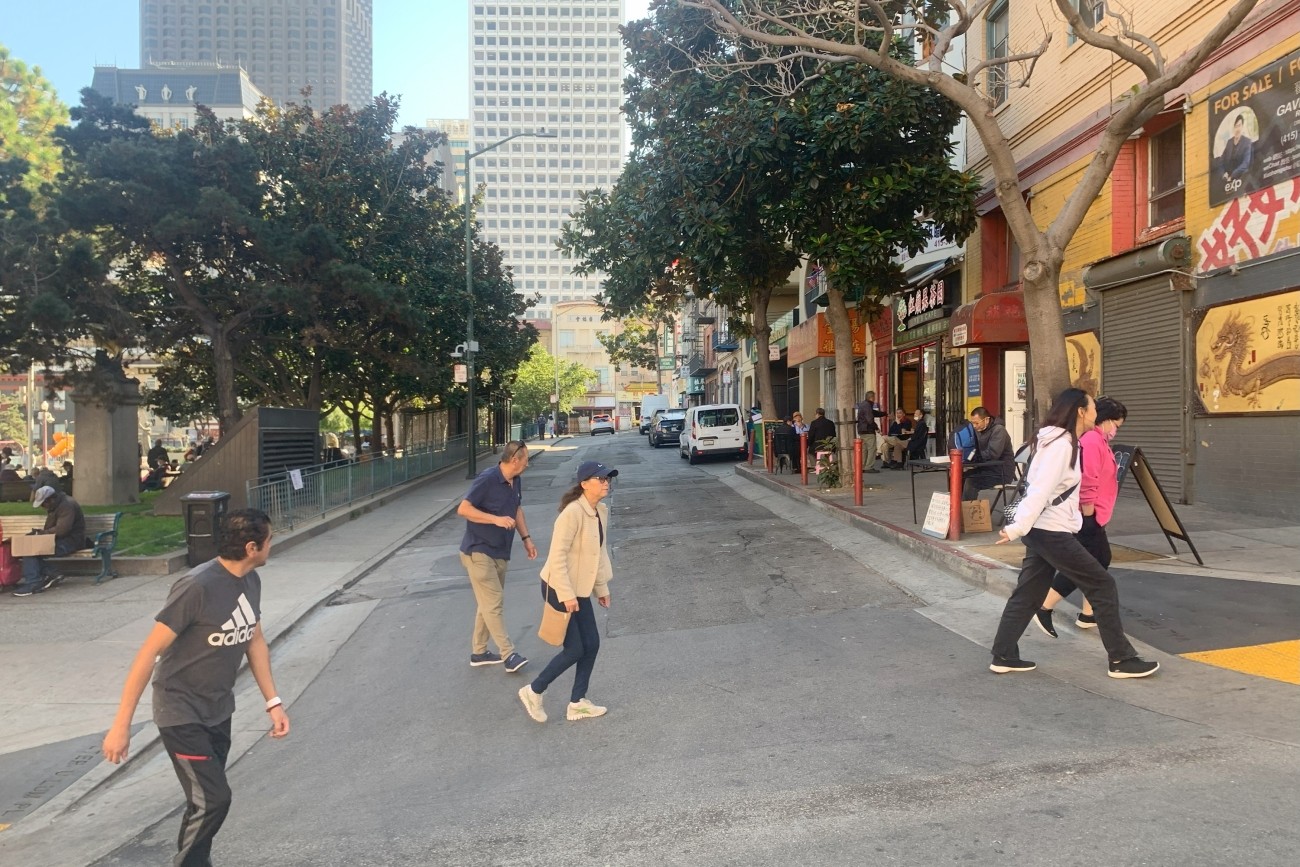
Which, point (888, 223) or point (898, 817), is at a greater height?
point (888, 223)

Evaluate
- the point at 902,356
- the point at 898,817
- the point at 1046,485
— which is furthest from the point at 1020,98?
the point at 898,817

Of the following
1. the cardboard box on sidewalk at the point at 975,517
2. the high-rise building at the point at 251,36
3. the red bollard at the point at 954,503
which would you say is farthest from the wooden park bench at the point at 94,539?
the high-rise building at the point at 251,36

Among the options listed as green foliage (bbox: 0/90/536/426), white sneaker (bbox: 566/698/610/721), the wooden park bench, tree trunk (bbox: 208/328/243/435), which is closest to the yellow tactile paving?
white sneaker (bbox: 566/698/610/721)

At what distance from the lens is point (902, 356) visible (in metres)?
23.9

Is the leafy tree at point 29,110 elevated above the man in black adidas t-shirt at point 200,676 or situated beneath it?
elevated above

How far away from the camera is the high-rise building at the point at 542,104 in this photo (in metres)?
160

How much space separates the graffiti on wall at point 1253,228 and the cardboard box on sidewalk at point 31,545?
14.0 m

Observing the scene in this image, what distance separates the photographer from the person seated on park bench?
986 cm

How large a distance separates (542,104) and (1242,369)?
163701 mm

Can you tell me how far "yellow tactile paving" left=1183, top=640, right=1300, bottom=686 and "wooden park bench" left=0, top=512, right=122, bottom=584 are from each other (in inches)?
423

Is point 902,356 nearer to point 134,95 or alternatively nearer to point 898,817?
point 898,817

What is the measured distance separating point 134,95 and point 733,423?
99.4 m

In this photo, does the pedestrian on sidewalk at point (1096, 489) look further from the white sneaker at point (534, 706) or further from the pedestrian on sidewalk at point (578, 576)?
the white sneaker at point (534, 706)

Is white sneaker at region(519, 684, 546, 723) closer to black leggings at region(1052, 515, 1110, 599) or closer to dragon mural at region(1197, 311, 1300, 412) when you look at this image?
black leggings at region(1052, 515, 1110, 599)
